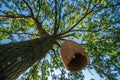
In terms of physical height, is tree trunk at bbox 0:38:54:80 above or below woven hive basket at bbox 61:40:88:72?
above

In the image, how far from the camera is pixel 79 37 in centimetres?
1005

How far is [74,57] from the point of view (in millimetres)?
4824

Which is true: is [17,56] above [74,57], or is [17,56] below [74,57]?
above

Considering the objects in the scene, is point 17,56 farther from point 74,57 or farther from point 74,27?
point 74,27

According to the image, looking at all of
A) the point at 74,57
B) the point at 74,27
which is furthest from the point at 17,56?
the point at 74,27

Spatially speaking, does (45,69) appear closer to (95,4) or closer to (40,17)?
(40,17)

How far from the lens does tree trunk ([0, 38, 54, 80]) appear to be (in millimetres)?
3729

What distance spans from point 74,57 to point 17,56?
4.05 feet

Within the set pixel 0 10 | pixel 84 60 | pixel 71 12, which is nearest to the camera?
pixel 84 60

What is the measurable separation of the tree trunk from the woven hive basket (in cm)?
51

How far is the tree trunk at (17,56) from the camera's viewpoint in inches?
147

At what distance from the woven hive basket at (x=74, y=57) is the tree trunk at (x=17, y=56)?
0.51m

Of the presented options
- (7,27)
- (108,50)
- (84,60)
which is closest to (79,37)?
(108,50)

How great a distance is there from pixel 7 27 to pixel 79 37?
10.0ft
